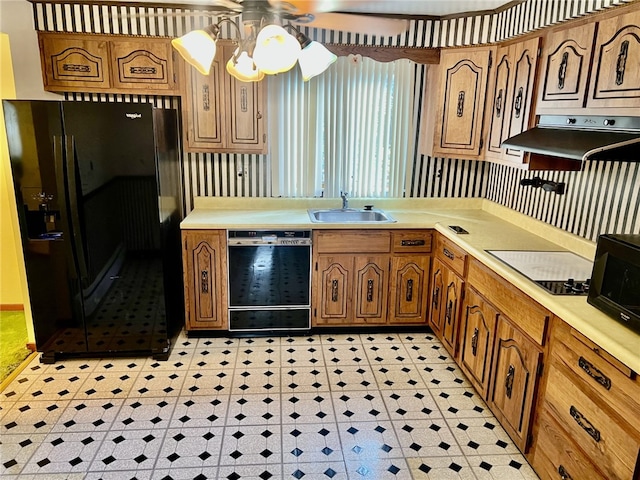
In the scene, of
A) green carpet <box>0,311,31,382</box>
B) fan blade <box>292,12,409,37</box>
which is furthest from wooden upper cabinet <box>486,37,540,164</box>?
green carpet <box>0,311,31,382</box>

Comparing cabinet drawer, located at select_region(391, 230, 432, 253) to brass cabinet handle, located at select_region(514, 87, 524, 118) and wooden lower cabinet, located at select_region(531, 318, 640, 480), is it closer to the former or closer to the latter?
brass cabinet handle, located at select_region(514, 87, 524, 118)

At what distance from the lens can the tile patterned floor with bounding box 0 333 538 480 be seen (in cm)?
229

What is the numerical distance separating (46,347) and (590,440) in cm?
328

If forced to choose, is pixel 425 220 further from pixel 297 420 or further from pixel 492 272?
pixel 297 420

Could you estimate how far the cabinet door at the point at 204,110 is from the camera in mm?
3373

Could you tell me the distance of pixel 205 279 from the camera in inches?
137

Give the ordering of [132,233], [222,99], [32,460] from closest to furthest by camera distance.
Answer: [32,460] → [132,233] → [222,99]

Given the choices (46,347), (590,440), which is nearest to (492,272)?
(590,440)

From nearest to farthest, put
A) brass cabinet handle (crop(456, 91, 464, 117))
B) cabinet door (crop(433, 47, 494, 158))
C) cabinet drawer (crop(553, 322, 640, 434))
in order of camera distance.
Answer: cabinet drawer (crop(553, 322, 640, 434))
cabinet door (crop(433, 47, 494, 158))
brass cabinet handle (crop(456, 91, 464, 117))

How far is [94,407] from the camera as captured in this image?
2729mm

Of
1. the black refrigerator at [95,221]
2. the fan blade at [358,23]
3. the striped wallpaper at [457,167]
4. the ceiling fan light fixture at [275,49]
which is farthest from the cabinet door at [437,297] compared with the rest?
the ceiling fan light fixture at [275,49]

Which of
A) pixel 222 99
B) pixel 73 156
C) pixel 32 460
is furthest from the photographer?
pixel 222 99

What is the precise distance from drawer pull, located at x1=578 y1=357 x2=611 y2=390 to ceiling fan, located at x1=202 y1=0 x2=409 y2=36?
63.9 inches

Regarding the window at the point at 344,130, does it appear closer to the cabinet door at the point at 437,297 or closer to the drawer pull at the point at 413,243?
the drawer pull at the point at 413,243
